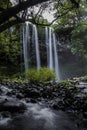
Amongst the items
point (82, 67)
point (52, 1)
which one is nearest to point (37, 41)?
point (82, 67)

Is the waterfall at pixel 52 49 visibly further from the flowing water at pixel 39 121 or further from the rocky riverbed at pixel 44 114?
the flowing water at pixel 39 121

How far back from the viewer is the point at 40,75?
59.7 ft

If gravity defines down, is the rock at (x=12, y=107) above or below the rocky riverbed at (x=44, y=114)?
above

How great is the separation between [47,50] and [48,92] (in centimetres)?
2332

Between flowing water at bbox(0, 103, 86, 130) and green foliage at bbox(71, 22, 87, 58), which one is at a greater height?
green foliage at bbox(71, 22, 87, 58)

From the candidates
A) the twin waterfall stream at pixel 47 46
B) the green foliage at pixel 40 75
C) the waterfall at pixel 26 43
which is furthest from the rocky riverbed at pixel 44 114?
the twin waterfall stream at pixel 47 46

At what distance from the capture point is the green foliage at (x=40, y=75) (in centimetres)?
1716

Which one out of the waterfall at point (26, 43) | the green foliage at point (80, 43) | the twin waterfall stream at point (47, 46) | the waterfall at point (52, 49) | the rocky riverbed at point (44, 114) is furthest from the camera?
the waterfall at point (52, 49)

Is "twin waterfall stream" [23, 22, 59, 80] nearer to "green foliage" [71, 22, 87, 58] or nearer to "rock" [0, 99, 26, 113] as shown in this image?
"green foliage" [71, 22, 87, 58]

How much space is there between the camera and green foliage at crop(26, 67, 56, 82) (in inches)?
675

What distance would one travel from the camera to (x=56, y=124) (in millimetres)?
6891

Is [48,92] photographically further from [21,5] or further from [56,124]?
[56,124]

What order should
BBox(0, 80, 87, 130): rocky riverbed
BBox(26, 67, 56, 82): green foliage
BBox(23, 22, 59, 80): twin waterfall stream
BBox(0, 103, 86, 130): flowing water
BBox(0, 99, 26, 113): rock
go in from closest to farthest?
BBox(0, 103, 86, 130): flowing water < BBox(0, 80, 87, 130): rocky riverbed < BBox(0, 99, 26, 113): rock < BBox(26, 67, 56, 82): green foliage < BBox(23, 22, 59, 80): twin waterfall stream

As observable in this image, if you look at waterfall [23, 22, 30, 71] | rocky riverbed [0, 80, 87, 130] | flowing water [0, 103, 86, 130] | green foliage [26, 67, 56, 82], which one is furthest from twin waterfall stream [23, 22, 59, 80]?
flowing water [0, 103, 86, 130]
